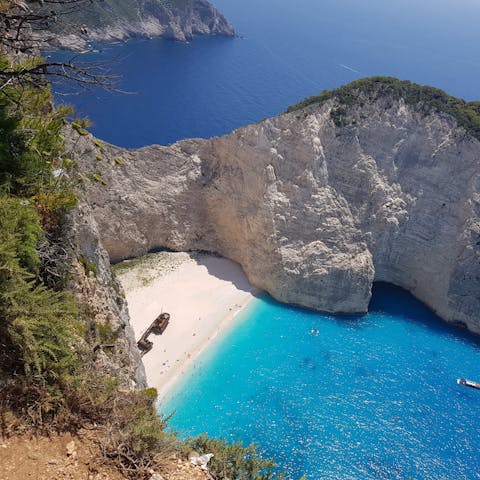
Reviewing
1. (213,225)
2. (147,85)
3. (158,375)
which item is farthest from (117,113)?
(158,375)

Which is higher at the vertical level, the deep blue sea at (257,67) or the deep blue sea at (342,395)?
the deep blue sea at (257,67)

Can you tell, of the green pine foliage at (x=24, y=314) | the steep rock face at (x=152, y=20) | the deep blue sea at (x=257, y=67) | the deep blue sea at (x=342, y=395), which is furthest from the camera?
the steep rock face at (x=152, y=20)

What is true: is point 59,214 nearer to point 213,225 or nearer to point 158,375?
point 158,375

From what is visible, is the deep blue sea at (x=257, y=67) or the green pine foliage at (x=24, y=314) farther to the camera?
the deep blue sea at (x=257, y=67)

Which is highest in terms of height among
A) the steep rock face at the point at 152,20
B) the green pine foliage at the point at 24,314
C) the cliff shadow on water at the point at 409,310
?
the steep rock face at the point at 152,20

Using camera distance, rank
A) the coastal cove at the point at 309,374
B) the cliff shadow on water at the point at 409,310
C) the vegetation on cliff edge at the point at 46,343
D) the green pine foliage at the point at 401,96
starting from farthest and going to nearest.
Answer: the green pine foliage at the point at 401,96 < the cliff shadow on water at the point at 409,310 < the coastal cove at the point at 309,374 < the vegetation on cliff edge at the point at 46,343

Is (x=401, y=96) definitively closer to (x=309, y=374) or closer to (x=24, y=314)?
(x=309, y=374)

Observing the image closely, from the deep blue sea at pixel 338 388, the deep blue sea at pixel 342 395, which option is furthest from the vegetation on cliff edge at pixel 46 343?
the deep blue sea at pixel 342 395

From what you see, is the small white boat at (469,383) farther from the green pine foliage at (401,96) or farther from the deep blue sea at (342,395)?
the green pine foliage at (401,96)
